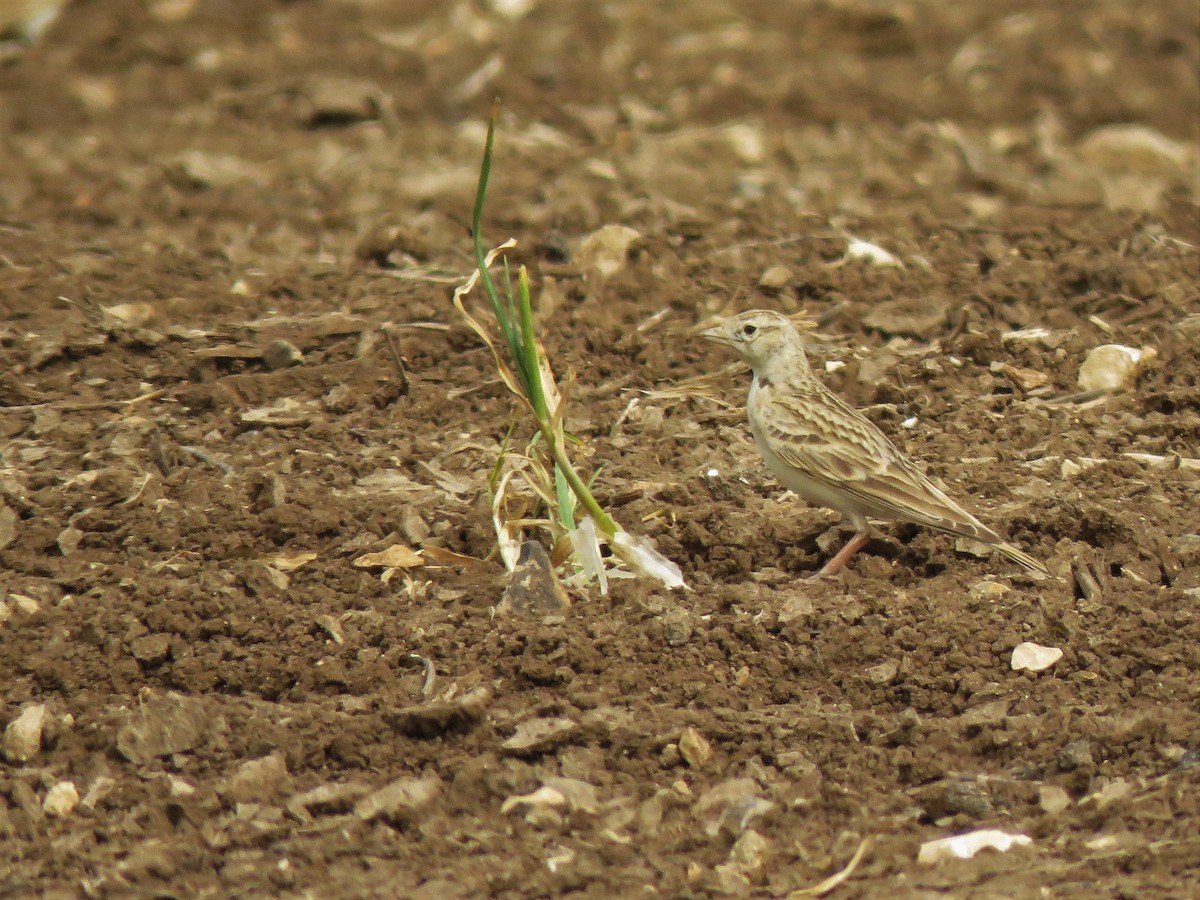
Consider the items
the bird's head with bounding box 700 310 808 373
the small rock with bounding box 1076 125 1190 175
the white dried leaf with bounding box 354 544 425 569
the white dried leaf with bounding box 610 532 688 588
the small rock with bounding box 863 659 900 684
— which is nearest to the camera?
Result: the small rock with bounding box 863 659 900 684

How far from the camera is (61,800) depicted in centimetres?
526

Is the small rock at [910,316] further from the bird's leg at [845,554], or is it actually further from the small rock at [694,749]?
the small rock at [694,749]

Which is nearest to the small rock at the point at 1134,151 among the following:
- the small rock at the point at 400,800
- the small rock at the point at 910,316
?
the small rock at the point at 910,316

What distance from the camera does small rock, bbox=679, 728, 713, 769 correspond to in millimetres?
5348

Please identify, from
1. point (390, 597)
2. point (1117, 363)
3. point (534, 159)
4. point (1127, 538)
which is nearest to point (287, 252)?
point (534, 159)

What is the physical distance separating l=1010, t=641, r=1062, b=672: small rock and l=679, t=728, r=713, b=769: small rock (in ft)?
3.78

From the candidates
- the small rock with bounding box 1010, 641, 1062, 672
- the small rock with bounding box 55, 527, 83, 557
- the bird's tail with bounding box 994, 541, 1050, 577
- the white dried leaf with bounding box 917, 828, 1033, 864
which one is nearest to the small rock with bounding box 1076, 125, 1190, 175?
the bird's tail with bounding box 994, 541, 1050, 577

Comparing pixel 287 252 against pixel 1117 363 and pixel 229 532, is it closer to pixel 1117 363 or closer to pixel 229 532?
pixel 229 532

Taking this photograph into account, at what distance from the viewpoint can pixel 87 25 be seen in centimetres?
1359

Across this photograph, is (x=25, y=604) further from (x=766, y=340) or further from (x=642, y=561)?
(x=766, y=340)

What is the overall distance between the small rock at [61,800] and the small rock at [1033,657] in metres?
3.08

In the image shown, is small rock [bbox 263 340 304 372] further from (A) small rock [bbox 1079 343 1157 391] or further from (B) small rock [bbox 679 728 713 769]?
(A) small rock [bbox 1079 343 1157 391]

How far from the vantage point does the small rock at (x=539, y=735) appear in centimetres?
536

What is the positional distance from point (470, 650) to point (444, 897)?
128 cm
